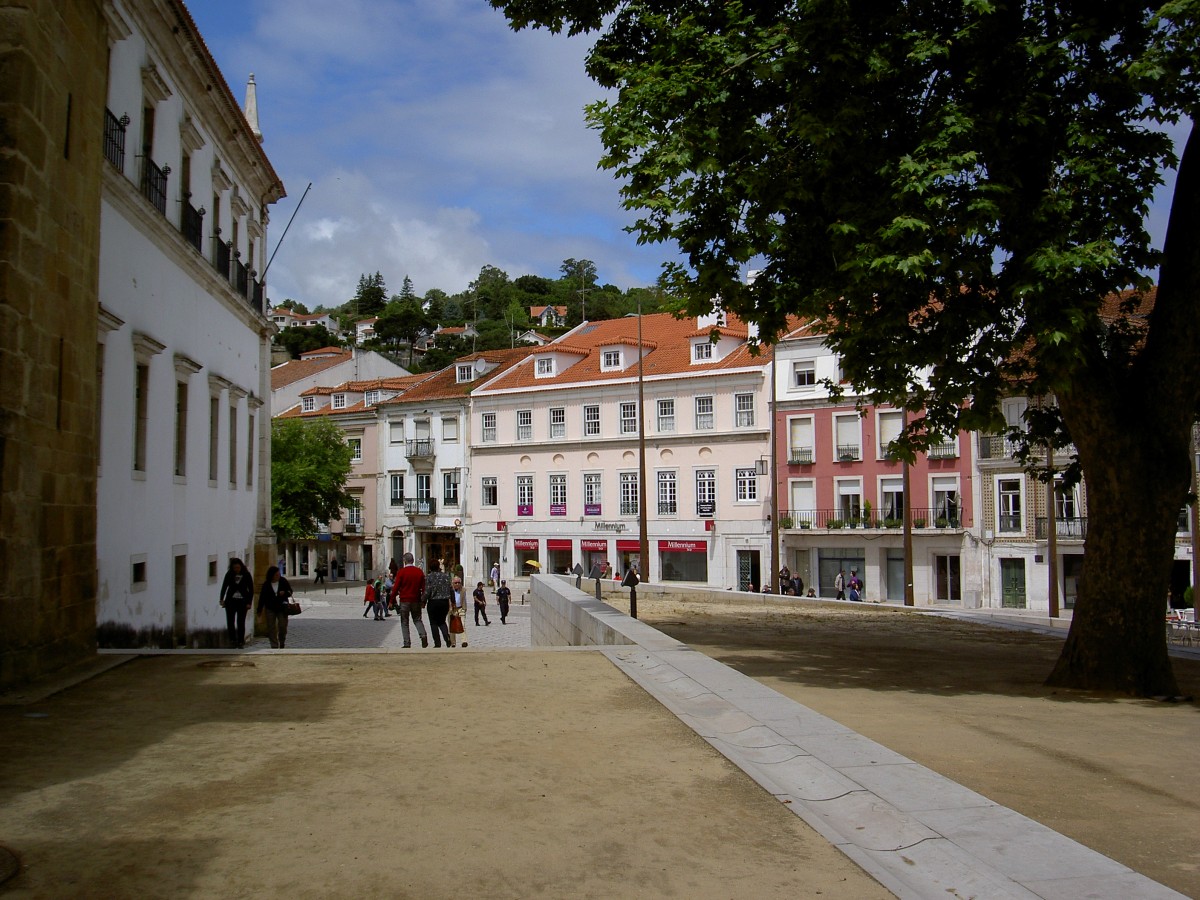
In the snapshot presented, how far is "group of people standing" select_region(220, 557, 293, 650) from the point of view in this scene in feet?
53.9

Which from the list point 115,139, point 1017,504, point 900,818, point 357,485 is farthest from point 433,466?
point 900,818

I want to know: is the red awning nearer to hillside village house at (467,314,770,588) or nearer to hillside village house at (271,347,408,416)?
hillside village house at (467,314,770,588)

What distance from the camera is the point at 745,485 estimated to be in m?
47.5

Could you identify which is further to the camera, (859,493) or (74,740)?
(859,493)

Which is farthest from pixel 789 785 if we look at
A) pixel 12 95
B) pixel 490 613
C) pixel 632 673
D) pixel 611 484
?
pixel 611 484

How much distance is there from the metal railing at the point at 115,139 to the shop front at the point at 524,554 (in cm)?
3829

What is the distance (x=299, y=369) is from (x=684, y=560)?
34358 millimetres

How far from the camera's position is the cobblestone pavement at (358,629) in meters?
27.5

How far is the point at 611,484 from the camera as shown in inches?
2032

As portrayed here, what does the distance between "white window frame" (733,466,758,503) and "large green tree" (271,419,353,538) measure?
20739 mm

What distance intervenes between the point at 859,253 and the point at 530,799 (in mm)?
6420

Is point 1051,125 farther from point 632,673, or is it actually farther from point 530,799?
point 530,799

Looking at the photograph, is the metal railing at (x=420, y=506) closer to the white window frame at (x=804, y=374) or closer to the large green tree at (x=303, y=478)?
the large green tree at (x=303, y=478)

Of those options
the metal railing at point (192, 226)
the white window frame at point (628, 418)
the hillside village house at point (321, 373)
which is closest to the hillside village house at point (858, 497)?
the white window frame at point (628, 418)
